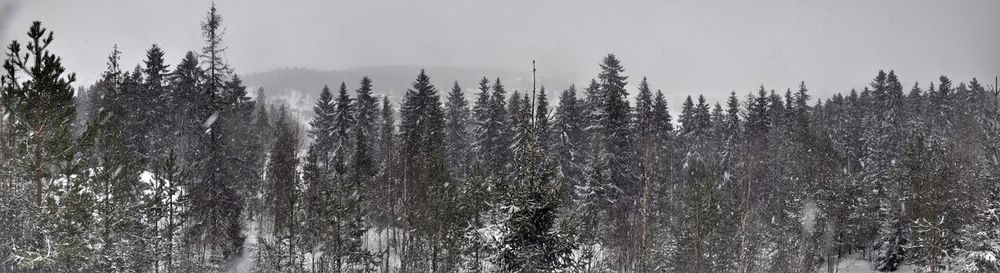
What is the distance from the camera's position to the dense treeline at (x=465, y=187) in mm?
17203

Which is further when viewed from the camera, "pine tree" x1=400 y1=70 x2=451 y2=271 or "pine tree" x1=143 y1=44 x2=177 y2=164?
"pine tree" x1=143 y1=44 x2=177 y2=164

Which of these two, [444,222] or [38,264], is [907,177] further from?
[38,264]

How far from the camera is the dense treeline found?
56.4 feet

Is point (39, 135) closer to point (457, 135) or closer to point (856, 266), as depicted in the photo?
point (457, 135)

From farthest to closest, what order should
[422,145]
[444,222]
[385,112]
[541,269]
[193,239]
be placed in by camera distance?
[385,112] → [422,145] → [193,239] → [444,222] → [541,269]

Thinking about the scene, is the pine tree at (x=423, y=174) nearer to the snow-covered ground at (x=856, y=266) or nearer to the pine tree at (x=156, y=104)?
the pine tree at (x=156, y=104)

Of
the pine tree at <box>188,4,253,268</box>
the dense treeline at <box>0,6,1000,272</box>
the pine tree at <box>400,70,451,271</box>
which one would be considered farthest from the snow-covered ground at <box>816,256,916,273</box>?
the pine tree at <box>188,4,253,268</box>

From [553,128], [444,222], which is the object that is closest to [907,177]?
[553,128]

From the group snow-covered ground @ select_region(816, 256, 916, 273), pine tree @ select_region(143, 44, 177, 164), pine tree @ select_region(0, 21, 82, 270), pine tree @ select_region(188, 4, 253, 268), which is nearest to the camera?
pine tree @ select_region(0, 21, 82, 270)

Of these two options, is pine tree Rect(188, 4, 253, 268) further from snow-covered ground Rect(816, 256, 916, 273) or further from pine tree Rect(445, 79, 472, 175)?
snow-covered ground Rect(816, 256, 916, 273)

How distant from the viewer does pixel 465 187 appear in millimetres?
30297

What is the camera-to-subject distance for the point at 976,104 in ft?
219

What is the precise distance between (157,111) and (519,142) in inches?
986

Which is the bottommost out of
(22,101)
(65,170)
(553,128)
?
(65,170)
